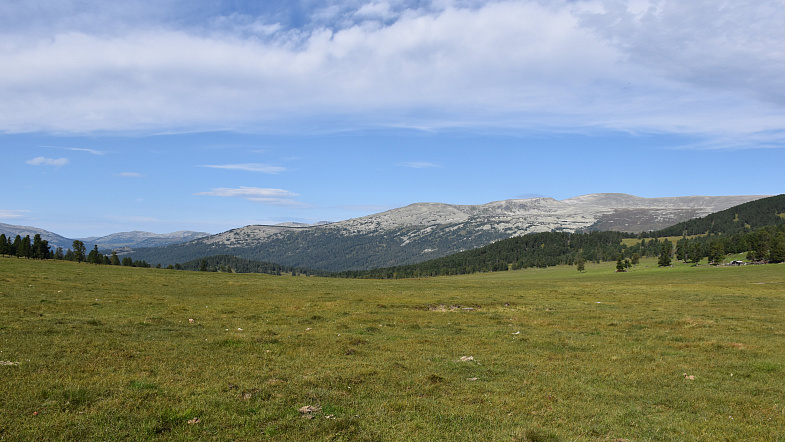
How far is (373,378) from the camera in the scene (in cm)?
1650

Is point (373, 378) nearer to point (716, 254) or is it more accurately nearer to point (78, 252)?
point (78, 252)

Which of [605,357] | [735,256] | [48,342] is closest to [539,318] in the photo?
[605,357]

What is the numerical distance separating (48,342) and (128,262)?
159818 millimetres

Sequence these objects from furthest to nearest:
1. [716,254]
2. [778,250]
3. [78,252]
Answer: [716,254] → [778,250] → [78,252]

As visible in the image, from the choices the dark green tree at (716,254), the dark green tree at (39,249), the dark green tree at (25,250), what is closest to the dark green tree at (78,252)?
the dark green tree at (39,249)

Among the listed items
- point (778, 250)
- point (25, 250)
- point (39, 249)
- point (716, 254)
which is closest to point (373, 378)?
point (25, 250)

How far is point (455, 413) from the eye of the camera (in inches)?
508

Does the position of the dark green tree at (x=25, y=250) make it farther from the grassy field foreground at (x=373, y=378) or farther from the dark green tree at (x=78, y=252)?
the grassy field foreground at (x=373, y=378)

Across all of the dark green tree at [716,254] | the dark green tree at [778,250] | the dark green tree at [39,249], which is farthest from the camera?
the dark green tree at [716,254]

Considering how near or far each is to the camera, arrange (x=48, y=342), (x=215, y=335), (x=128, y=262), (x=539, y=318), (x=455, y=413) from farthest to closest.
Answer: (x=128, y=262) → (x=539, y=318) → (x=215, y=335) → (x=48, y=342) → (x=455, y=413)

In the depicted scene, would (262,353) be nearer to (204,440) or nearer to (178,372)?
(178,372)

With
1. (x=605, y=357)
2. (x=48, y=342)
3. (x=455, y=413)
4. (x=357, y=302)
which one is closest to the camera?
(x=455, y=413)

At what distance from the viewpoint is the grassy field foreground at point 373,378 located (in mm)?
11555

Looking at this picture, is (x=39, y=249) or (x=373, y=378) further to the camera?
(x=39, y=249)
